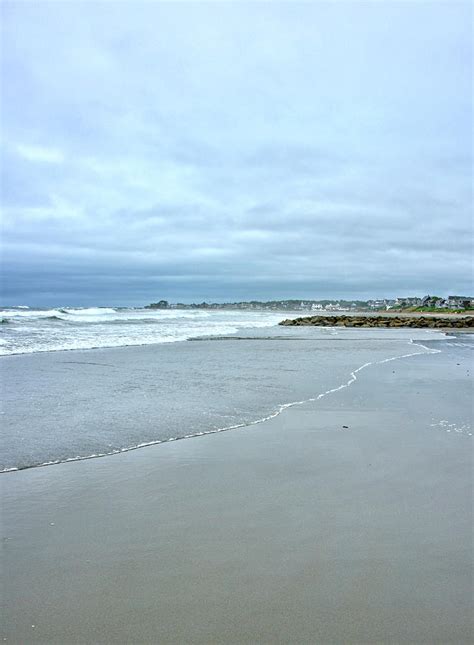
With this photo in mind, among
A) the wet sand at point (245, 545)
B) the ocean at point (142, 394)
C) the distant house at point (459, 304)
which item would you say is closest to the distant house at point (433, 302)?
the distant house at point (459, 304)

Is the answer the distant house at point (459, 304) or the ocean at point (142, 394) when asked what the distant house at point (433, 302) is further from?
the ocean at point (142, 394)

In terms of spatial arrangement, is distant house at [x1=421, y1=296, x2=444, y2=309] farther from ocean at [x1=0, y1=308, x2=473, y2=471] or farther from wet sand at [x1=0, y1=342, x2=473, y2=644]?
wet sand at [x1=0, y1=342, x2=473, y2=644]

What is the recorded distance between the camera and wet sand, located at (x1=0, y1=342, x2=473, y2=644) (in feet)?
9.23

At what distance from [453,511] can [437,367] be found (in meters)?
11.4

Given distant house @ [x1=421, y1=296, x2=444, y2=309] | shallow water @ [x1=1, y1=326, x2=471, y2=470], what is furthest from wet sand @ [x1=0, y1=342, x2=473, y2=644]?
distant house @ [x1=421, y1=296, x2=444, y2=309]

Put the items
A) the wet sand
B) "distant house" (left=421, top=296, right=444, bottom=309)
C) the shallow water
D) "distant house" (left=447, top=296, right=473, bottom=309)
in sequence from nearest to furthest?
the wet sand
the shallow water
"distant house" (left=447, top=296, right=473, bottom=309)
"distant house" (left=421, top=296, right=444, bottom=309)

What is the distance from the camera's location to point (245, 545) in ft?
12.0

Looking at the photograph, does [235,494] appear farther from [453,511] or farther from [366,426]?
[366,426]

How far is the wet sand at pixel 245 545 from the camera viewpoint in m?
2.81

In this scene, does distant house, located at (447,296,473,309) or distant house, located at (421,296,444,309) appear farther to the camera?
distant house, located at (421,296,444,309)

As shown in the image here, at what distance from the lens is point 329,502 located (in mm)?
4477

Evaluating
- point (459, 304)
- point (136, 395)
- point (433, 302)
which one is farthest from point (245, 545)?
point (433, 302)

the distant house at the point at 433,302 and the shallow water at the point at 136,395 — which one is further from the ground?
the distant house at the point at 433,302

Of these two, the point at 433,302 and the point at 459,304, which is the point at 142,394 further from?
the point at 433,302
